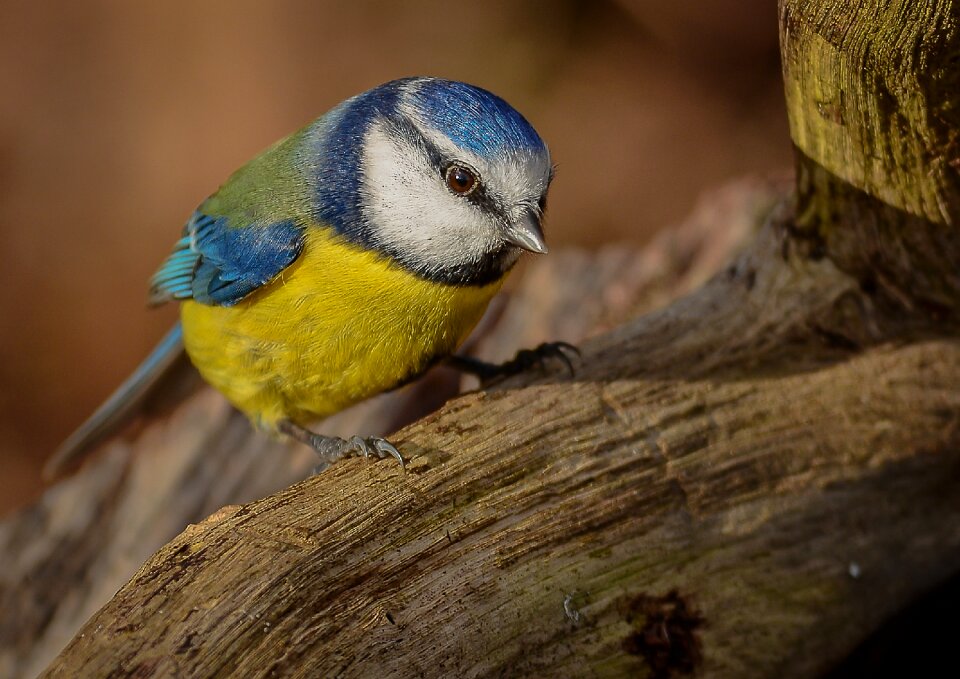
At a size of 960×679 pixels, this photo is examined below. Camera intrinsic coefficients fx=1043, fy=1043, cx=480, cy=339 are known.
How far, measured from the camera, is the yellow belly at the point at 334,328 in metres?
2.78

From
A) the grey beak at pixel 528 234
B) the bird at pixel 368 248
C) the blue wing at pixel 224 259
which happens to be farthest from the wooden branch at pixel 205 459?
the grey beak at pixel 528 234

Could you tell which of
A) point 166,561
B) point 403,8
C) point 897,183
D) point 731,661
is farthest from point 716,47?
point 166,561

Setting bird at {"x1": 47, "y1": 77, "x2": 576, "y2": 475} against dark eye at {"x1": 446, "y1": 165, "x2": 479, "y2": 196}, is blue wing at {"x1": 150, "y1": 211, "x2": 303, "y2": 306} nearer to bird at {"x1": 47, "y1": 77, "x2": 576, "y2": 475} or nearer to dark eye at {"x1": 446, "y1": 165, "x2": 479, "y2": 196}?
A: bird at {"x1": 47, "y1": 77, "x2": 576, "y2": 475}

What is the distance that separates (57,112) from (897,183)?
187 inches

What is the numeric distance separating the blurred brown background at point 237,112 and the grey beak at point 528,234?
10.8 feet

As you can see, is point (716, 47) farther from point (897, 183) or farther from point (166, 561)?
point (166, 561)

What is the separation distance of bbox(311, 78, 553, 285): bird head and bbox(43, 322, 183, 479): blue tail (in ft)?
3.84

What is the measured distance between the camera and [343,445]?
289 centimetres

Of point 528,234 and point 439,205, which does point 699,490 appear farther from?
point 439,205

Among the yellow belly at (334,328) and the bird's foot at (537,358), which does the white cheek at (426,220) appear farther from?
the bird's foot at (537,358)

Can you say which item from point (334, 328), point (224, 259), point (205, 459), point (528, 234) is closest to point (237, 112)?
point (205, 459)

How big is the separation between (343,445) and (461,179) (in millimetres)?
803

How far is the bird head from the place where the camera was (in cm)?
268

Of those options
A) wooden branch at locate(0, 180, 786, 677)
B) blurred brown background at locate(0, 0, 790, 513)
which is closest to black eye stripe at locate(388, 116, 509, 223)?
wooden branch at locate(0, 180, 786, 677)
